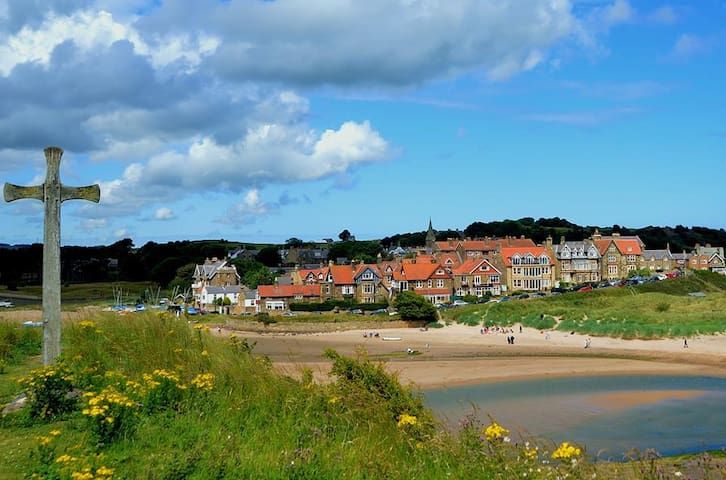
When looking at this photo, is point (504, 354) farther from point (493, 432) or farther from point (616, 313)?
point (493, 432)

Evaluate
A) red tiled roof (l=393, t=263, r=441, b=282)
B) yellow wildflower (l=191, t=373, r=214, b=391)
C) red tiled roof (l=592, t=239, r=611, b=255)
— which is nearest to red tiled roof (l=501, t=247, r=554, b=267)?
red tiled roof (l=393, t=263, r=441, b=282)

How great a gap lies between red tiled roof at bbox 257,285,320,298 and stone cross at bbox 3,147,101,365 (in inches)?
2200

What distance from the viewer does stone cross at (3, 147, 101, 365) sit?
29.2 ft

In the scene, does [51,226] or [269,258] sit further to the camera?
[269,258]

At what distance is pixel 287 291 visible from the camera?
65.3 meters

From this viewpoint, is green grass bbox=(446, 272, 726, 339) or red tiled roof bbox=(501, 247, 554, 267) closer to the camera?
green grass bbox=(446, 272, 726, 339)

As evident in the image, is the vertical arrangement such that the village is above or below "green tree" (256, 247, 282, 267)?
below

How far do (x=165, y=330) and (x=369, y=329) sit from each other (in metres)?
44.2

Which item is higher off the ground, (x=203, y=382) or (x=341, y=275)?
(x=341, y=275)

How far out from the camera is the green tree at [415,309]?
54.3m

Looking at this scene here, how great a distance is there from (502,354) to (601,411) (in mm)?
15536

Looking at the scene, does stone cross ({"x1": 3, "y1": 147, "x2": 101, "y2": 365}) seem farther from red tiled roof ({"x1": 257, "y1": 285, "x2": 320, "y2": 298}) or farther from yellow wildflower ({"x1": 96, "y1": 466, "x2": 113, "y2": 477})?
red tiled roof ({"x1": 257, "y1": 285, "x2": 320, "y2": 298})

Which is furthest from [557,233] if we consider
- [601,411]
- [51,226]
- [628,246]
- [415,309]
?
[51,226]

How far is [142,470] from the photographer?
5.18 m
